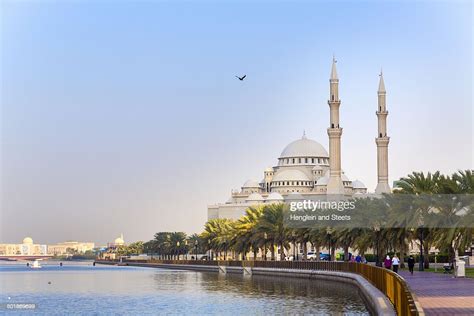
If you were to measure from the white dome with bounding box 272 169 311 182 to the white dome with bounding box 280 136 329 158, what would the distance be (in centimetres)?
390

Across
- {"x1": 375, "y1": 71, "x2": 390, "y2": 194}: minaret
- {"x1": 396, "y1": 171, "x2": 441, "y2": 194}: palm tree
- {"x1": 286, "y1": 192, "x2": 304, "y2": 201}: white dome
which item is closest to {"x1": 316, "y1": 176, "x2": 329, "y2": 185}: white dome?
{"x1": 286, "y1": 192, "x2": 304, "y2": 201}: white dome

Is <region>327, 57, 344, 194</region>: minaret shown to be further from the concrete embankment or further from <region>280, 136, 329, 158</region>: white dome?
<region>280, 136, 329, 158</region>: white dome

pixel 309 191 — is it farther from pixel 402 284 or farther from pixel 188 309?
pixel 402 284

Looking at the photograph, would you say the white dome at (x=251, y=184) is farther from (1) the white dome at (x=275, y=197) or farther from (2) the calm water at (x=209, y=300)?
(2) the calm water at (x=209, y=300)

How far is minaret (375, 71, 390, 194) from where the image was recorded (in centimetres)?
9719

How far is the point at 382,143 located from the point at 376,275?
6619 centimetres

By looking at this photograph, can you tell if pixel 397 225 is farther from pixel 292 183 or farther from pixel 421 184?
pixel 292 183

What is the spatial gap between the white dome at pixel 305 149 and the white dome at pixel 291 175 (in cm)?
390

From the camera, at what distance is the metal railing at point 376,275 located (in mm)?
17458

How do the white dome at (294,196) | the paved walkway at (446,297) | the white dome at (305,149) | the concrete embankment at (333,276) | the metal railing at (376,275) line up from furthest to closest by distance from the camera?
the white dome at (305,149), the white dome at (294,196), the concrete embankment at (333,276), the paved walkway at (446,297), the metal railing at (376,275)

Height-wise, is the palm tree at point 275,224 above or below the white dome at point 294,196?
below

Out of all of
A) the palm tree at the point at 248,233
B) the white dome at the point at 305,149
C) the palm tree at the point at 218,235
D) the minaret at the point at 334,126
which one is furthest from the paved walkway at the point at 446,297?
the white dome at the point at 305,149

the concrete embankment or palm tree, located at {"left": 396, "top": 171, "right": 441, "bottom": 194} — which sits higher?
palm tree, located at {"left": 396, "top": 171, "right": 441, "bottom": 194}

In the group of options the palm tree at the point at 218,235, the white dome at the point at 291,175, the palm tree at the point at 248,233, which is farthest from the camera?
the white dome at the point at 291,175
